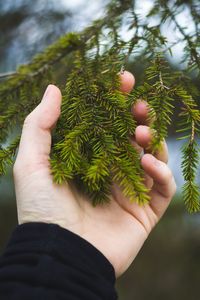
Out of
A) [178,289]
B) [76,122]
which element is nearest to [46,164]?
[76,122]

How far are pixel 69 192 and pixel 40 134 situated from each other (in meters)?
0.17

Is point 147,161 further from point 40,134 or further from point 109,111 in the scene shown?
point 40,134

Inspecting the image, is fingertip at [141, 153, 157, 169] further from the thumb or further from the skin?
the thumb

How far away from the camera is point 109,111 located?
3.57 ft

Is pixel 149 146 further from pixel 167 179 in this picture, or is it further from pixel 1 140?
pixel 1 140

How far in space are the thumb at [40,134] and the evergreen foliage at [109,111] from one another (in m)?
0.03

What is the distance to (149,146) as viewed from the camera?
1.00 metres

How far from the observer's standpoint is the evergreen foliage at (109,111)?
1.01m

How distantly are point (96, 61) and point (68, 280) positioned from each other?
0.69 metres

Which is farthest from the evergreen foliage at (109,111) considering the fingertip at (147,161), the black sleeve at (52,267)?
the black sleeve at (52,267)

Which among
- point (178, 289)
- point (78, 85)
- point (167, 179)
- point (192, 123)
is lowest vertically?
point (178, 289)

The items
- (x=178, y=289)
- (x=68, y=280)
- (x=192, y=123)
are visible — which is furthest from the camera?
(x=178, y=289)

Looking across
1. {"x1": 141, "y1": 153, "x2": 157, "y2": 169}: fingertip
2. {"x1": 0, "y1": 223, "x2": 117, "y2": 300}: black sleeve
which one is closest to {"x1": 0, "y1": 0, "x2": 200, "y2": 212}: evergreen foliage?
{"x1": 141, "y1": 153, "x2": 157, "y2": 169}: fingertip

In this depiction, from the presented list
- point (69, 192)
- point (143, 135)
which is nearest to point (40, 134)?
point (69, 192)
